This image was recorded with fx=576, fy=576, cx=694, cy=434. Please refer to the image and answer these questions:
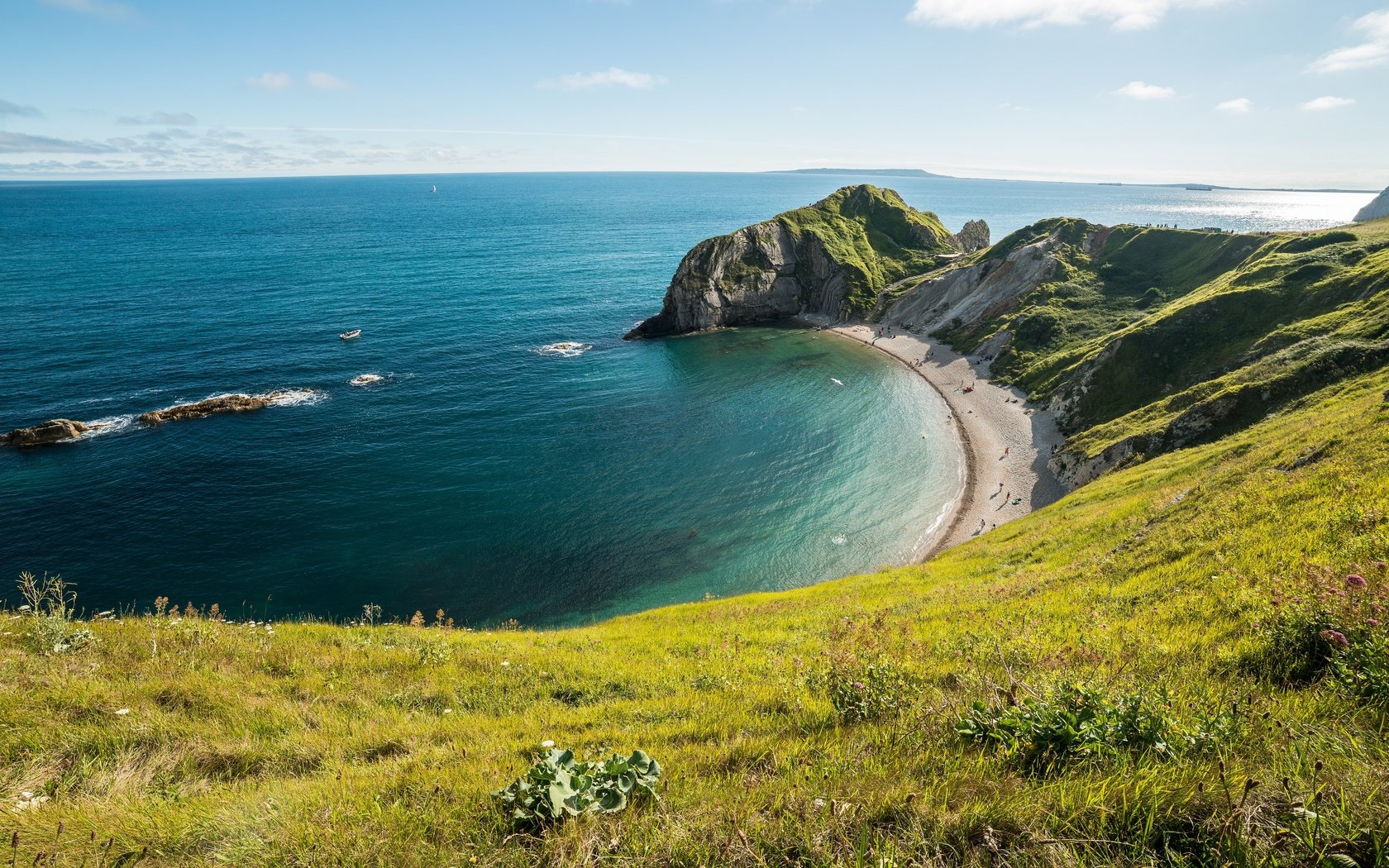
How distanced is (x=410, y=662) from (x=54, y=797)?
6414 millimetres

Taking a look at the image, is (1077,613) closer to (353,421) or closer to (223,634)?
(223,634)

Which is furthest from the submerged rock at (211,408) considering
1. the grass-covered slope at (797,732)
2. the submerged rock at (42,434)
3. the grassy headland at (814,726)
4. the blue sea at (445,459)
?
the grass-covered slope at (797,732)

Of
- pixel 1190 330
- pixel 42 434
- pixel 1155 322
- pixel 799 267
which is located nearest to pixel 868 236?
pixel 799 267

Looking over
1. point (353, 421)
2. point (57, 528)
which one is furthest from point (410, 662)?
point (353, 421)

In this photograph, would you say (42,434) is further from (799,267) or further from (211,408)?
(799,267)

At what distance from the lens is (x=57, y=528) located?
1599 inches

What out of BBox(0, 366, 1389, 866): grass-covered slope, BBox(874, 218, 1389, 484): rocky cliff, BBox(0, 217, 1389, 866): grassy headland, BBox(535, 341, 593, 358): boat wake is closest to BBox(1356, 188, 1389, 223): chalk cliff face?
BBox(874, 218, 1389, 484): rocky cliff

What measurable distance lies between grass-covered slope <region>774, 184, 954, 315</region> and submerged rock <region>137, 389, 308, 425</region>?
87.4 m

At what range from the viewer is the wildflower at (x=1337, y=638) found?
20.5ft

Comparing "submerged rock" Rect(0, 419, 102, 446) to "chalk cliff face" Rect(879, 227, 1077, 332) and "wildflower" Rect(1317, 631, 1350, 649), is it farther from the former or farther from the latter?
"chalk cliff face" Rect(879, 227, 1077, 332)

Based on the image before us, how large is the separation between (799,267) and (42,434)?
337 feet

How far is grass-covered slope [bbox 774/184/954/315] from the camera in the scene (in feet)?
353

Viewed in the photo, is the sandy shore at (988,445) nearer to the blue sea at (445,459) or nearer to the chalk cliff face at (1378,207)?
the blue sea at (445,459)

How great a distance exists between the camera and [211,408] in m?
→ 58.6
